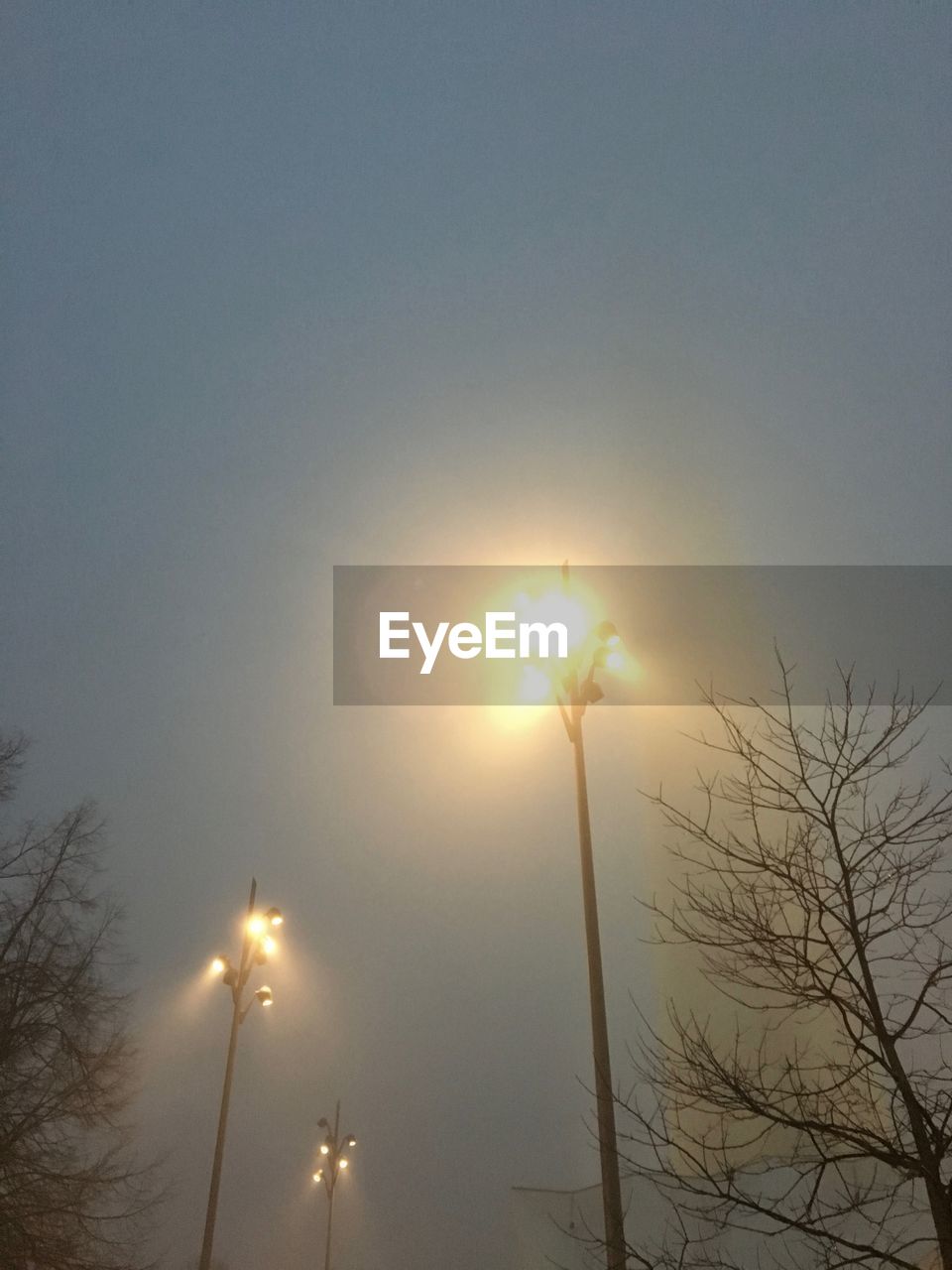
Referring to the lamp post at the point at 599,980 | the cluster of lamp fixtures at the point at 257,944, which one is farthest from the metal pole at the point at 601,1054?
the cluster of lamp fixtures at the point at 257,944

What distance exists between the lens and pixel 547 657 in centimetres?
965

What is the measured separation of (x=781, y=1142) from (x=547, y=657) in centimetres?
984

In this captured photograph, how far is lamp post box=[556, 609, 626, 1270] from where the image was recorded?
6383mm

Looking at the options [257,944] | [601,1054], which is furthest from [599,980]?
[257,944]

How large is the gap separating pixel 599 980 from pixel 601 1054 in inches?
31.5

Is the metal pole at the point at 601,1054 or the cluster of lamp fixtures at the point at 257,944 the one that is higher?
the cluster of lamp fixtures at the point at 257,944

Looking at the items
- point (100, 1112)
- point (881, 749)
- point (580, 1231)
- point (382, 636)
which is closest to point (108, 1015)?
point (100, 1112)

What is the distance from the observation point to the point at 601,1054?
23.6ft

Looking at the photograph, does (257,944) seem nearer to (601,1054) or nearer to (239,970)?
(239,970)

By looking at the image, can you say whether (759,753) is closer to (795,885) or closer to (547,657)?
(795,885)

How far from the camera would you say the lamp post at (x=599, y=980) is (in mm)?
6383

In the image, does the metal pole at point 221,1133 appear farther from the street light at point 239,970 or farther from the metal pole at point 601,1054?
the metal pole at point 601,1054

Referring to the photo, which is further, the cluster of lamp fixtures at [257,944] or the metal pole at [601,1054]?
the cluster of lamp fixtures at [257,944]

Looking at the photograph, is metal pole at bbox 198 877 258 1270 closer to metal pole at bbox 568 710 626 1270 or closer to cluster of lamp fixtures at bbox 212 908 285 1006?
cluster of lamp fixtures at bbox 212 908 285 1006
